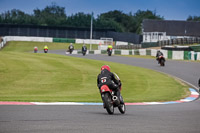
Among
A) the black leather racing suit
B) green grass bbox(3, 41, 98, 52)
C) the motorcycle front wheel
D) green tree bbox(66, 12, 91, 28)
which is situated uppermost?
green tree bbox(66, 12, 91, 28)

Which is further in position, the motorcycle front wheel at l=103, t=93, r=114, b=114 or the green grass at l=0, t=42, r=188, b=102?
the green grass at l=0, t=42, r=188, b=102

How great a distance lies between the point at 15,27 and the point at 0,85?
7259 cm

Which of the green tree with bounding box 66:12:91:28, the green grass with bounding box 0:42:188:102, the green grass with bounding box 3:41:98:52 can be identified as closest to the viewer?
the green grass with bounding box 0:42:188:102

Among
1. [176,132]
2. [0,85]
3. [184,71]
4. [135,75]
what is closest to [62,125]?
[176,132]

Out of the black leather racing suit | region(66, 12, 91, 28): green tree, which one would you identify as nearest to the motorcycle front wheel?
the black leather racing suit

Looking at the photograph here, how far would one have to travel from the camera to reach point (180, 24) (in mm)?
106000

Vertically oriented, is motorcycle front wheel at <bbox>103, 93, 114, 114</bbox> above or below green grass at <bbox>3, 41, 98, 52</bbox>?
below

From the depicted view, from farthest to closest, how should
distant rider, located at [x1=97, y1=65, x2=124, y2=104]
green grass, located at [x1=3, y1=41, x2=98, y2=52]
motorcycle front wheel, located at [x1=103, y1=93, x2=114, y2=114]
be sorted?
green grass, located at [x1=3, y1=41, x2=98, y2=52] → distant rider, located at [x1=97, y1=65, x2=124, y2=104] → motorcycle front wheel, located at [x1=103, y1=93, x2=114, y2=114]

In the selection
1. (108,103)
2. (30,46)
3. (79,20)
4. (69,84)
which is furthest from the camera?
(79,20)

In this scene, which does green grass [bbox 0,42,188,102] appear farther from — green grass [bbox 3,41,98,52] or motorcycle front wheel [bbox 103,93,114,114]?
green grass [bbox 3,41,98,52]

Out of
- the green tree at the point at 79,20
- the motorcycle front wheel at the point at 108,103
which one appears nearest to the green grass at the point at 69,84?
the motorcycle front wheel at the point at 108,103

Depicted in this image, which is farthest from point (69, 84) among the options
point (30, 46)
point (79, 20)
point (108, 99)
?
point (79, 20)

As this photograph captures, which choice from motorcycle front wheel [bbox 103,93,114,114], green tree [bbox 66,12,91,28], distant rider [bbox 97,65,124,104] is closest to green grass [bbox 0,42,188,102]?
distant rider [bbox 97,65,124,104]

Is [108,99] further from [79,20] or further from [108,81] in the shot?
[79,20]
